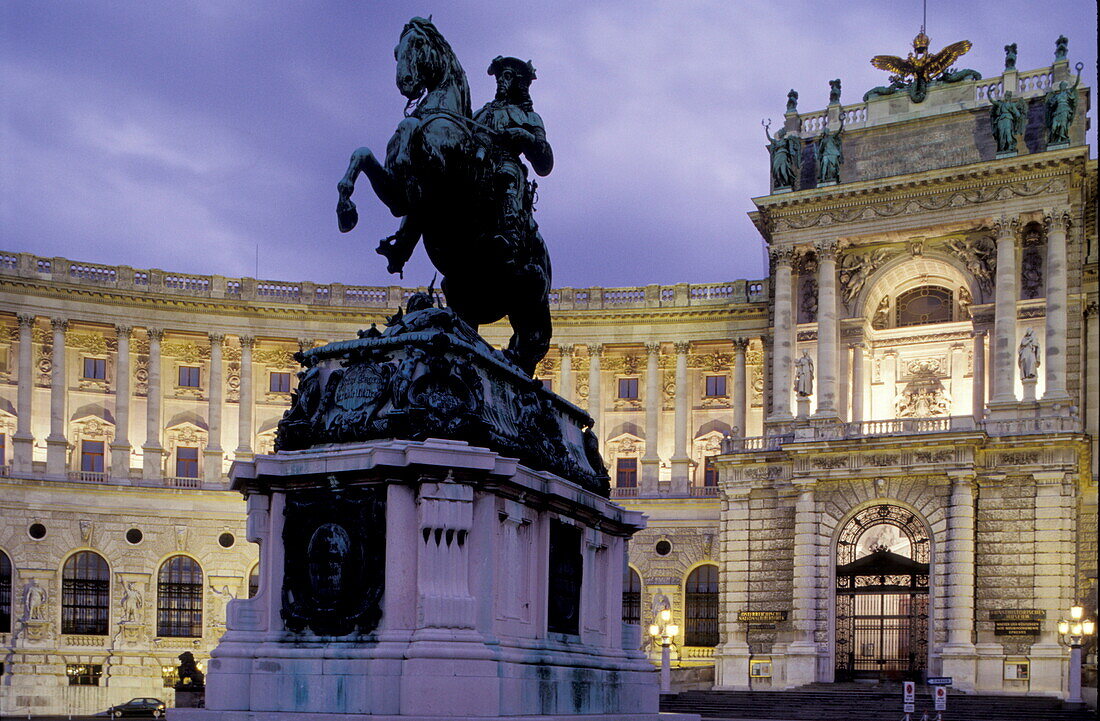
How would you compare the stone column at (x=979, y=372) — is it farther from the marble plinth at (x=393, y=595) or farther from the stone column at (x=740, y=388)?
the marble plinth at (x=393, y=595)

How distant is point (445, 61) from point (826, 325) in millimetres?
40816

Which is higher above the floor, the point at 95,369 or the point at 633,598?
the point at 95,369

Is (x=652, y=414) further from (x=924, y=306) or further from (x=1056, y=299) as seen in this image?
(x=1056, y=299)

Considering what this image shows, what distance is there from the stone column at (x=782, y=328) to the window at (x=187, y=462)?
2555 cm

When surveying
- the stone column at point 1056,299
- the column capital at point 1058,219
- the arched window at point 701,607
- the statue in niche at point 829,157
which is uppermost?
the statue in niche at point 829,157

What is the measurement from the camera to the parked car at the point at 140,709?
46250 mm

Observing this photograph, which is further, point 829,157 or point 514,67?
point 829,157

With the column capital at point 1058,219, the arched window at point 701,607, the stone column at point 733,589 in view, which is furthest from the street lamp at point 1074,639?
the arched window at point 701,607

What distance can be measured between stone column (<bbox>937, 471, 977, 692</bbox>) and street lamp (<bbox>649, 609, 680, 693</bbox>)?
31.8 ft

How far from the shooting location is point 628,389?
61.0 meters

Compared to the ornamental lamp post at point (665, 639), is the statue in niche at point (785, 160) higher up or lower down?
higher up

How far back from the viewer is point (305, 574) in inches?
448

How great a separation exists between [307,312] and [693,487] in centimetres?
1877

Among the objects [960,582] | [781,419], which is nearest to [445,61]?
[960,582]
